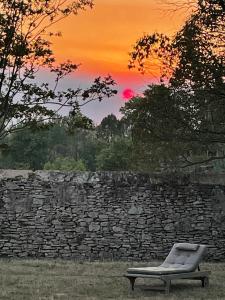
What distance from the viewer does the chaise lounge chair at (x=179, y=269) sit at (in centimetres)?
996

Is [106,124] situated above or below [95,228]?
above

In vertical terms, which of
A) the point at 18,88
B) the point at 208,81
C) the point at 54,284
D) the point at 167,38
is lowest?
the point at 54,284

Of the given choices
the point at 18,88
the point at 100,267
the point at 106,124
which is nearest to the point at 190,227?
the point at 100,267

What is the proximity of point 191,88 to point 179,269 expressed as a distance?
4.60 meters

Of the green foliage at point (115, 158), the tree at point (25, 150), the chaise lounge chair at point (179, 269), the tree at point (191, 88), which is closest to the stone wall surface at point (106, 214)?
the tree at point (191, 88)

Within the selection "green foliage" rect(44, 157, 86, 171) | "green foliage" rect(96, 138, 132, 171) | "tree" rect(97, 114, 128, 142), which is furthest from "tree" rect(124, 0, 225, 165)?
"tree" rect(97, 114, 128, 142)

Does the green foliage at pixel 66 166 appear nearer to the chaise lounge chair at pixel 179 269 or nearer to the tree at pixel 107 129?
the tree at pixel 107 129

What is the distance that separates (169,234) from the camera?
1658 centimetres

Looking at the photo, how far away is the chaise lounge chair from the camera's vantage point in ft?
32.7

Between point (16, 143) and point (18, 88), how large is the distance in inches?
1262

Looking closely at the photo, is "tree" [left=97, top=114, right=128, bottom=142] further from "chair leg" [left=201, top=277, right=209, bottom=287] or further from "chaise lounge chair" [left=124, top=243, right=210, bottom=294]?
"chair leg" [left=201, top=277, right=209, bottom=287]

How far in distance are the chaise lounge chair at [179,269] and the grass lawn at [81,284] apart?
0.23 metres

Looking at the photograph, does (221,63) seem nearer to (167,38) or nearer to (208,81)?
(208,81)

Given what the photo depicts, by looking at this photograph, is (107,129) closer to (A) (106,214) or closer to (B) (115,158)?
(B) (115,158)
